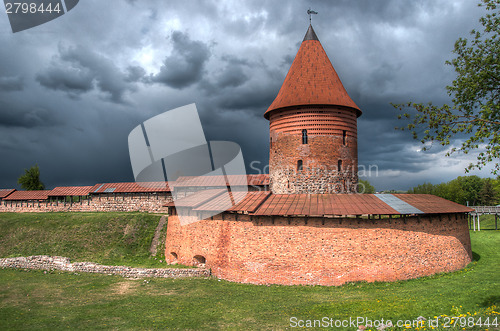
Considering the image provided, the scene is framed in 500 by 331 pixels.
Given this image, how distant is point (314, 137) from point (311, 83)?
311cm

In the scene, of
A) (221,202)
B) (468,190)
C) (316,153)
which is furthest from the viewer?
(468,190)

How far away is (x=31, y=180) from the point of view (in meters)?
42.9

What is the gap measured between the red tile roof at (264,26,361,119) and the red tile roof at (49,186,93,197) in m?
20.5

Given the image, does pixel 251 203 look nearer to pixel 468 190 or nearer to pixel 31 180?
pixel 31 180

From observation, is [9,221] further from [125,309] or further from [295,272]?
[295,272]

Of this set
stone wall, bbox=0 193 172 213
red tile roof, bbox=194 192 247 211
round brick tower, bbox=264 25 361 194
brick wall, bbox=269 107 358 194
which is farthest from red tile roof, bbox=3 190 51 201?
brick wall, bbox=269 107 358 194

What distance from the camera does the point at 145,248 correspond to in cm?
2066

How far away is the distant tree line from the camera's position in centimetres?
4750

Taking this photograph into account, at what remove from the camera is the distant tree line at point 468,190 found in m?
47.5

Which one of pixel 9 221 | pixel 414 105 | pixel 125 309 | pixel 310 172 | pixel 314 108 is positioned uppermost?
pixel 314 108

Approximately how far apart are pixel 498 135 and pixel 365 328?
18.8ft

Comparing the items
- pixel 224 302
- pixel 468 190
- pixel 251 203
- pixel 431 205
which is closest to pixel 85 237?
pixel 251 203

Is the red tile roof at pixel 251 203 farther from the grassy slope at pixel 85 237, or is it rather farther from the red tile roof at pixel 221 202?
the grassy slope at pixel 85 237

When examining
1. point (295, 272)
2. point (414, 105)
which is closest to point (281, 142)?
point (295, 272)
